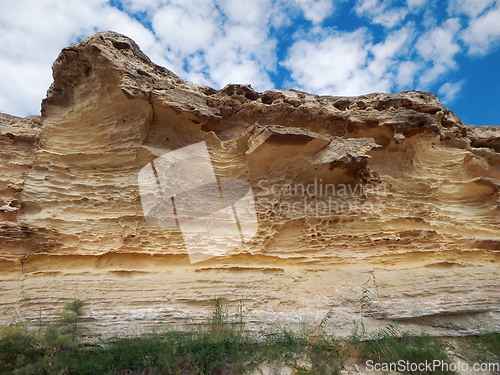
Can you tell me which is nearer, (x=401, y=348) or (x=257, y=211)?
(x=401, y=348)

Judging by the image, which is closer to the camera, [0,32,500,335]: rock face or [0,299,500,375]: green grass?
[0,299,500,375]: green grass

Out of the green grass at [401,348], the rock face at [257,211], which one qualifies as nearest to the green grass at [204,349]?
the green grass at [401,348]

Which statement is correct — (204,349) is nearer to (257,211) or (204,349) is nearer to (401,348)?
(257,211)

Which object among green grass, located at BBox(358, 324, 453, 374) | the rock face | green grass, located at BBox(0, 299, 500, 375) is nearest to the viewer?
green grass, located at BBox(0, 299, 500, 375)

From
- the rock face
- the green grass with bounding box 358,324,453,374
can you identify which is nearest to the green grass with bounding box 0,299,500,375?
the green grass with bounding box 358,324,453,374

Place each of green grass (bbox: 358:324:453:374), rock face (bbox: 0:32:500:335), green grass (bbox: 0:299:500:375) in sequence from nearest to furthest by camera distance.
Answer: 1. green grass (bbox: 0:299:500:375)
2. green grass (bbox: 358:324:453:374)
3. rock face (bbox: 0:32:500:335)

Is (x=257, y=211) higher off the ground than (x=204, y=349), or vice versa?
(x=257, y=211)

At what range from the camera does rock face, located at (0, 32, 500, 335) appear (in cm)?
505

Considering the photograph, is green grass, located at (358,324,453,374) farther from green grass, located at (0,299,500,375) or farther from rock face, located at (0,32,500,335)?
rock face, located at (0,32,500,335)

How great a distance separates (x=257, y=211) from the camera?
21.1 ft

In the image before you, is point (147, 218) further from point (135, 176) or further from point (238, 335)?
point (238, 335)

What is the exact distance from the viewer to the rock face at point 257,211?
5055 mm

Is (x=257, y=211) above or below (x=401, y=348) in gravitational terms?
above

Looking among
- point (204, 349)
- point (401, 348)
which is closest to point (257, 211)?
point (204, 349)
